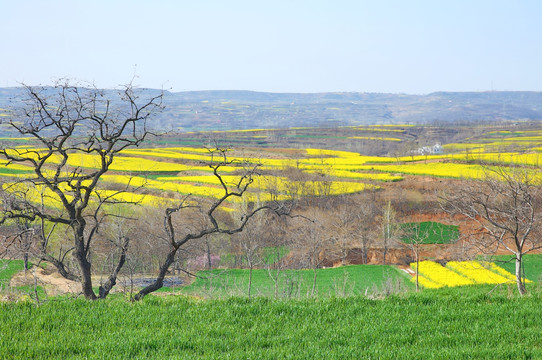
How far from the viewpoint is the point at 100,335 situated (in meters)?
6.90

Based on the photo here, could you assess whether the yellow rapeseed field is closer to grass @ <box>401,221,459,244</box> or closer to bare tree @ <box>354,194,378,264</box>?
bare tree @ <box>354,194,378,264</box>

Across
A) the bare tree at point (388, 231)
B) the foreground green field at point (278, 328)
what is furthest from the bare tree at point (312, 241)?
the foreground green field at point (278, 328)

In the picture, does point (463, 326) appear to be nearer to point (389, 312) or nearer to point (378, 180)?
point (389, 312)

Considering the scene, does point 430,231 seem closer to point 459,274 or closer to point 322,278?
point 459,274

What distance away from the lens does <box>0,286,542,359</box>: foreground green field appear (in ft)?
20.5

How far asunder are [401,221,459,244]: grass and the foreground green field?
125 feet

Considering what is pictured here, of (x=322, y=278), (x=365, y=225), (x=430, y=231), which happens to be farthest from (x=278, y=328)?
(x=430, y=231)

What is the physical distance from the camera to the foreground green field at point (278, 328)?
20.5 ft

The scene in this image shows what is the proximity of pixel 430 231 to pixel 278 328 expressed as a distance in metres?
43.5

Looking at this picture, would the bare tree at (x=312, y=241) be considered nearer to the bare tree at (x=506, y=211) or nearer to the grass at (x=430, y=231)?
the grass at (x=430, y=231)

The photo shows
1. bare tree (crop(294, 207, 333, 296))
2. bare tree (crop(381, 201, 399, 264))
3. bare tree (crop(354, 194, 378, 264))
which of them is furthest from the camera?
bare tree (crop(354, 194, 378, 264))

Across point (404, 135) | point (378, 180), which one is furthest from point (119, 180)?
point (404, 135)

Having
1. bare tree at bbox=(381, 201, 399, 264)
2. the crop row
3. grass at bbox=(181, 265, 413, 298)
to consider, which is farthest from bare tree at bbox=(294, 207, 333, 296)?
the crop row

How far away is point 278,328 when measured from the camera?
7.20m
